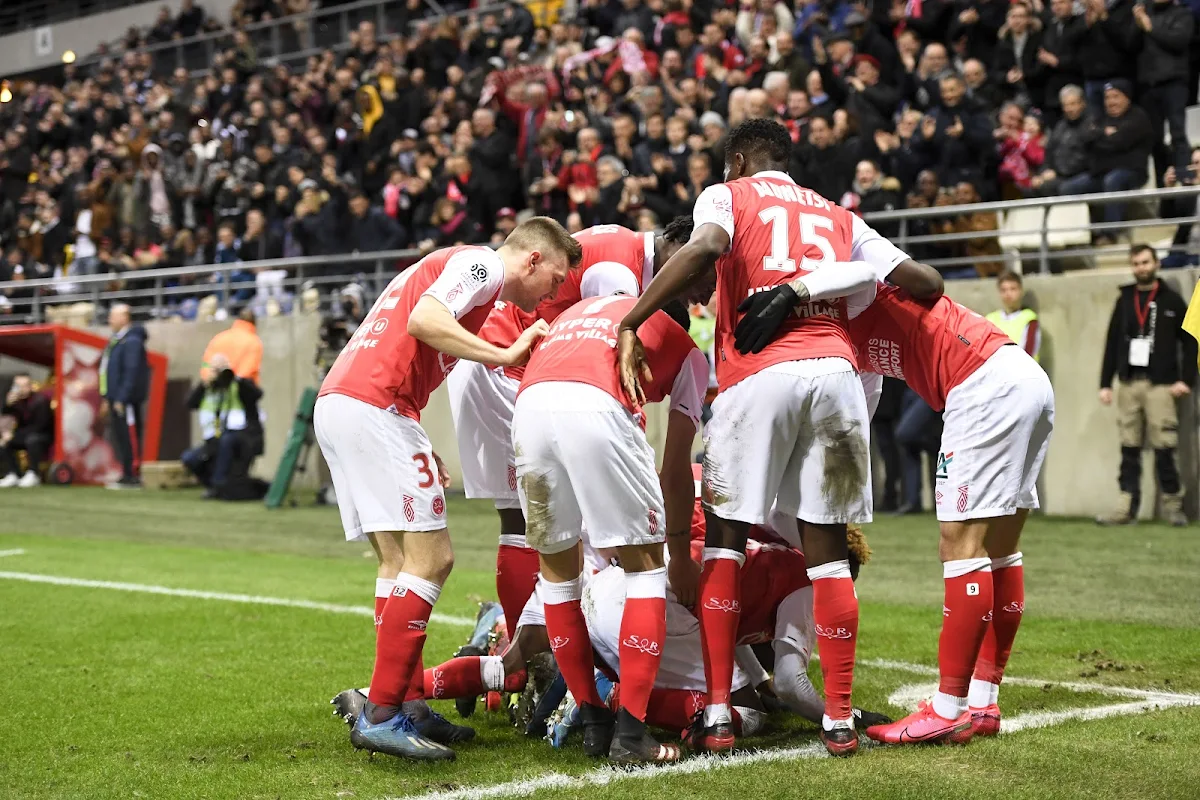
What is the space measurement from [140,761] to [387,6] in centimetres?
2411

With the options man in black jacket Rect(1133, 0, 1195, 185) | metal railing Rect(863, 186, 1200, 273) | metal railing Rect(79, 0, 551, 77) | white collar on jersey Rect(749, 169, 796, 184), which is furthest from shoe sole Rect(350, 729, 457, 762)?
metal railing Rect(79, 0, 551, 77)

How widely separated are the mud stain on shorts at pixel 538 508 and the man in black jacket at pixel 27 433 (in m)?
17.3

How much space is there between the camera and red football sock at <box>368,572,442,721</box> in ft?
17.1

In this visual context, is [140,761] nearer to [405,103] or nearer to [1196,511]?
[1196,511]

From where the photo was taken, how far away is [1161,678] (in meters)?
6.36

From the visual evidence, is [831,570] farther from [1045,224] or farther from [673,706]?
[1045,224]

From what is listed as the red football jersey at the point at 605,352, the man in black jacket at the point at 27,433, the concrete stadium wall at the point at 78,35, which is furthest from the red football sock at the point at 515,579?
the concrete stadium wall at the point at 78,35

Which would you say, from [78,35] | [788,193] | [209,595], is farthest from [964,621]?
[78,35]

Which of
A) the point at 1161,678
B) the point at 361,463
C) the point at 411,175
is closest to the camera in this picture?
the point at 361,463

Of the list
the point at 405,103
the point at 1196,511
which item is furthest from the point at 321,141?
the point at 1196,511

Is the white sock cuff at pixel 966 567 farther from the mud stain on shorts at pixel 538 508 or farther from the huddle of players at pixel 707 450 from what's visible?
the mud stain on shorts at pixel 538 508

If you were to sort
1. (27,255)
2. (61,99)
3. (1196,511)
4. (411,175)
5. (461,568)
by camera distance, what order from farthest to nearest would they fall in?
(61,99) < (27,255) < (411,175) < (1196,511) < (461,568)

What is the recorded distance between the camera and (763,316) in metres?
5.10

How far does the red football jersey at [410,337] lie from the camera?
17.5ft
